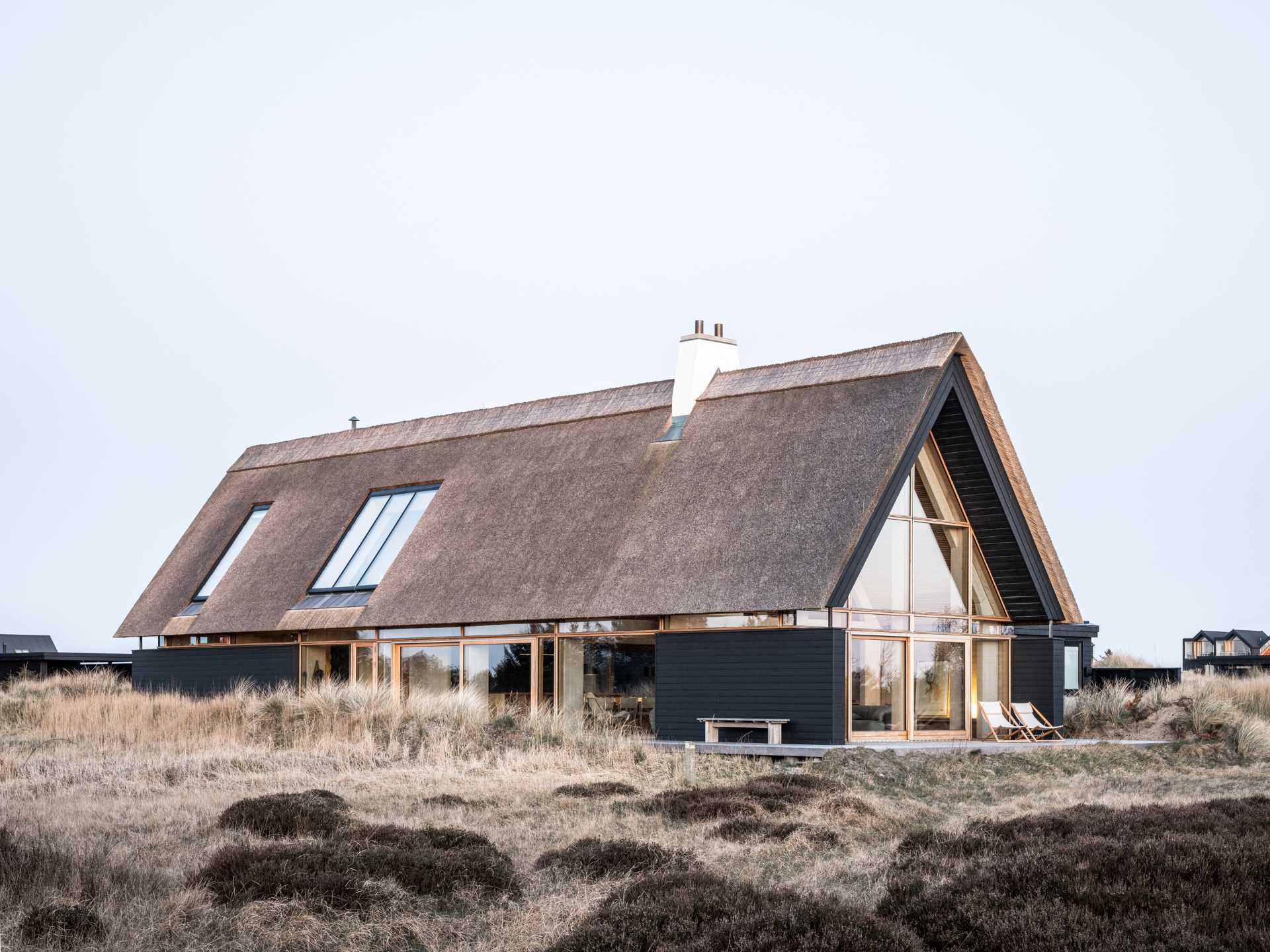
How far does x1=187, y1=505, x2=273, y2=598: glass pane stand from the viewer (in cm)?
2394

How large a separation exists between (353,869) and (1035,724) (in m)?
12.9

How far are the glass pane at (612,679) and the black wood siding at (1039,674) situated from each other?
5.73m

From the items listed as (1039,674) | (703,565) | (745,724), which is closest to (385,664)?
(703,565)

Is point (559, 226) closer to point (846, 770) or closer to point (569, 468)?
point (569, 468)

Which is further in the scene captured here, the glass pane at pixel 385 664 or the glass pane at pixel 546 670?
the glass pane at pixel 385 664

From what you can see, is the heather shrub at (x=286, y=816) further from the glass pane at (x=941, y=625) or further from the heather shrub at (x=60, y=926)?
the glass pane at (x=941, y=625)

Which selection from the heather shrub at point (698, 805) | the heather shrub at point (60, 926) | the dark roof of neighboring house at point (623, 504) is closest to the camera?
the heather shrub at point (60, 926)

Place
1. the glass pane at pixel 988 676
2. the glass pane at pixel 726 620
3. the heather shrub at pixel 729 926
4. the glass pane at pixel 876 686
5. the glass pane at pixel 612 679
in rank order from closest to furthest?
1. the heather shrub at pixel 729 926
2. the glass pane at pixel 726 620
3. the glass pane at pixel 876 686
4. the glass pane at pixel 612 679
5. the glass pane at pixel 988 676

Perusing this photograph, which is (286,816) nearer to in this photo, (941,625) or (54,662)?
(941,625)

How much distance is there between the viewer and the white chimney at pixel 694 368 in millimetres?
19859

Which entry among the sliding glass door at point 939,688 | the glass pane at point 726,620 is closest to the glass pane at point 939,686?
the sliding glass door at point 939,688

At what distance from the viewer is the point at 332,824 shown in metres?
9.64

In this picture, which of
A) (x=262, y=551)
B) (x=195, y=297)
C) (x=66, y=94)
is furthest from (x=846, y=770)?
(x=195, y=297)

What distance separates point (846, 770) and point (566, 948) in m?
7.31
